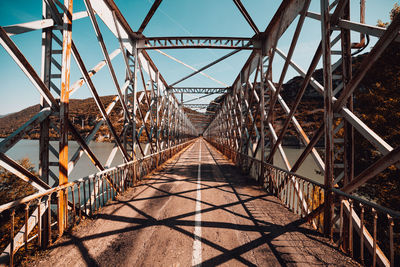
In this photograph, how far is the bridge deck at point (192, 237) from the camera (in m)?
3.09

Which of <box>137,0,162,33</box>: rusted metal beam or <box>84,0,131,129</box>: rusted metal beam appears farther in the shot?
<box>137,0,162,33</box>: rusted metal beam

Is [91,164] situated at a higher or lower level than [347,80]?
lower

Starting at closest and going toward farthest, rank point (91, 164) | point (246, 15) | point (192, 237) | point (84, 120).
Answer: point (192, 237), point (246, 15), point (91, 164), point (84, 120)

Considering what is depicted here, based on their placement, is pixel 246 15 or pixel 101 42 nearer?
pixel 101 42

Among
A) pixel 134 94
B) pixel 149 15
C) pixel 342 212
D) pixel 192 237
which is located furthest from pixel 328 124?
pixel 149 15

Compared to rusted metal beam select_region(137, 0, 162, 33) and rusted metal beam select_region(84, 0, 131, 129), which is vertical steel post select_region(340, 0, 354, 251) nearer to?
rusted metal beam select_region(137, 0, 162, 33)

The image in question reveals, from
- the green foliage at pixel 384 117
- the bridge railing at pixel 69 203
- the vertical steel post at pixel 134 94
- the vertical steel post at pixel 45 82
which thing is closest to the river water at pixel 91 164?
the green foliage at pixel 384 117

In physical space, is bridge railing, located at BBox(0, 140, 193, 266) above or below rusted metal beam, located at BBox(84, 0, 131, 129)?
below

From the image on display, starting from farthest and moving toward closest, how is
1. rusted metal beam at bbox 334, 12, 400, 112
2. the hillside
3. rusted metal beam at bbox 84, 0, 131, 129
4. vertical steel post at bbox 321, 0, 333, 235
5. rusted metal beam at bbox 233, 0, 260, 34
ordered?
the hillside, rusted metal beam at bbox 233, 0, 260, 34, rusted metal beam at bbox 84, 0, 131, 129, vertical steel post at bbox 321, 0, 333, 235, rusted metal beam at bbox 334, 12, 400, 112

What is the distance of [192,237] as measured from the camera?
3.75 metres

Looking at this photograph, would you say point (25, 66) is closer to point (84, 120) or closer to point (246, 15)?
point (246, 15)

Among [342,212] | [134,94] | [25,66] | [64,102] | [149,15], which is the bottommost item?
[342,212]

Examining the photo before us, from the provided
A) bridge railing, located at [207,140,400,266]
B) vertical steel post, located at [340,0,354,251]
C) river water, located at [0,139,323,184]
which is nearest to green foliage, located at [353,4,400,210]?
bridge railing, located at [207,140,400,266]

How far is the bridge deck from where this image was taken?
3094mm
